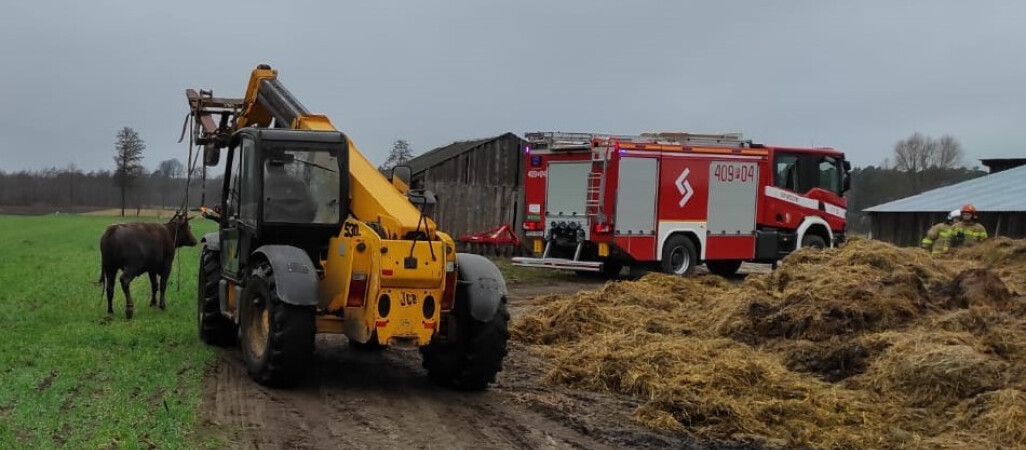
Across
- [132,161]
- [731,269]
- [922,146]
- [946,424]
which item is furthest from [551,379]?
[132,161]

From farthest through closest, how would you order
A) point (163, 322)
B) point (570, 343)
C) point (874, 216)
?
point (874, 216), point (163, 322), point (570, 343)

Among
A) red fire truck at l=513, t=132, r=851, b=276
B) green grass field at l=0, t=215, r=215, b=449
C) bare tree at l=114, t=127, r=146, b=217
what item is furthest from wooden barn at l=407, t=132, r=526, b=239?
bare tree at l=114, t=127, r=146, b=217

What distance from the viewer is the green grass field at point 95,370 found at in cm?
634

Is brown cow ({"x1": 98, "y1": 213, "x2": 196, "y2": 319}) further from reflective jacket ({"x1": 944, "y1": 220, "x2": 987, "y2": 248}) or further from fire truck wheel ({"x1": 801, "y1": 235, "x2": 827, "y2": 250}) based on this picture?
fire truck wheel ({"x1": 801, "y1": 235, "x2": 827, "y2": 250})

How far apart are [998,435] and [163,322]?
31.6ft

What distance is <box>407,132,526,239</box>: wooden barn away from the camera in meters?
24.8

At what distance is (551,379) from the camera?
9.10 meters

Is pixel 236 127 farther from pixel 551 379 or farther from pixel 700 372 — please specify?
pixel 700 372

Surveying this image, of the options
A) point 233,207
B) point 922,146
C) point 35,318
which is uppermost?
point 922,146

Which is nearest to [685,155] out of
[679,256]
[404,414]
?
[679,256]

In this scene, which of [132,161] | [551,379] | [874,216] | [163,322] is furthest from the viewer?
[132,161]

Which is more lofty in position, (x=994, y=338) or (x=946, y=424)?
(x=994, y=338)

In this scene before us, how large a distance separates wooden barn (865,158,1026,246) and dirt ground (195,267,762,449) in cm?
2110

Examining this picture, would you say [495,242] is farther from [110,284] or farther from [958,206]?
[958,206]
